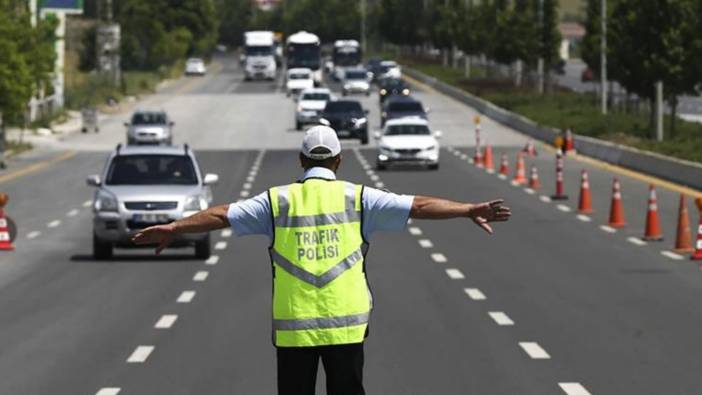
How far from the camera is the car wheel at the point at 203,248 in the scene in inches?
1027

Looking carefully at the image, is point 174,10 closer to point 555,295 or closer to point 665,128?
point 665,128

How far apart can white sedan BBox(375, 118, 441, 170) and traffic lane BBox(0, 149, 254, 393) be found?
2081 centimetres

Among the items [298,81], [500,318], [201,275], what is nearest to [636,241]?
[201,275]

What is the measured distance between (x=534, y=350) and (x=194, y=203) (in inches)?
415

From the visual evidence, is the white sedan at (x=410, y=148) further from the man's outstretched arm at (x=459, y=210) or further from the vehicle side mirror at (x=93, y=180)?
the man's outstretched arm at (x=459, y=210)

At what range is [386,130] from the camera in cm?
5244

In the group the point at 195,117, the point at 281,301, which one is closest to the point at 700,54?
the point at 195,117

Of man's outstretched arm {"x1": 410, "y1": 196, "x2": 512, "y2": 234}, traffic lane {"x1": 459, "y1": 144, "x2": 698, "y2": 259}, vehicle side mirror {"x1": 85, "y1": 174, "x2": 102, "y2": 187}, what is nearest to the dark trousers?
man's outstretched arm {"x1": 410, "y1": 196, "x2": 512, "y2": 234}

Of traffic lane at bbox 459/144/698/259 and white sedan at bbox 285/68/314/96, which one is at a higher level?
traffic lane at bbox 459/144/698/259

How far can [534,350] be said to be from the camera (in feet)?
53.1

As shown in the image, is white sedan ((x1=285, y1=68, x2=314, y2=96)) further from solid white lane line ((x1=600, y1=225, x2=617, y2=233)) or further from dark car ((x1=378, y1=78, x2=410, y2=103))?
solid white lane line ((x1=600, y1=225, x2=617, y2=233))

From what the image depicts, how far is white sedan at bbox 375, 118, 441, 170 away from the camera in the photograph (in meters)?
50.6

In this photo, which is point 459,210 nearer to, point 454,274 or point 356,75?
point 454,274

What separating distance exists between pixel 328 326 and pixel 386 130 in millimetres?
44634
